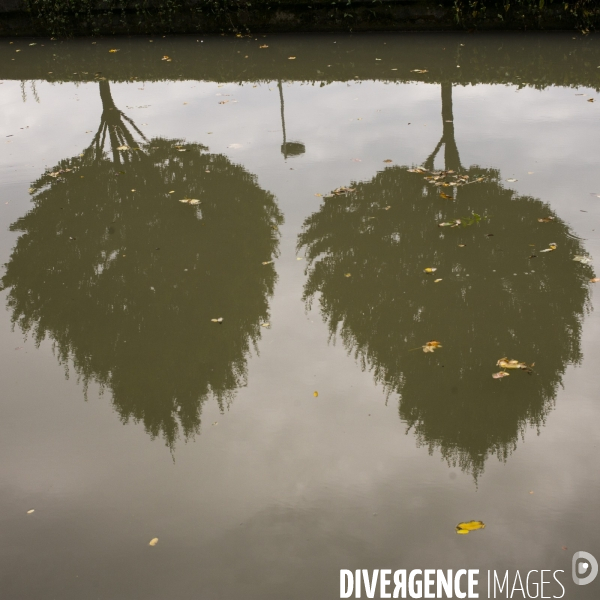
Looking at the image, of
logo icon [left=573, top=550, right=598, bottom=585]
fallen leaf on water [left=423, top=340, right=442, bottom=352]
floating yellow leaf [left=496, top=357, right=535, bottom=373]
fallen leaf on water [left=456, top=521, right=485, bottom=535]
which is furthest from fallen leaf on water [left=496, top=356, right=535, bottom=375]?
logo icon [left=573, top=550, right=598, bottom=585]

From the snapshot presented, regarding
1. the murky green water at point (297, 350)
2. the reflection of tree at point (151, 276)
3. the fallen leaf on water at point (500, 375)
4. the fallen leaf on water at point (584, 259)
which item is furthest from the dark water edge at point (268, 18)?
the fallen leaf on water at point (500, 375)

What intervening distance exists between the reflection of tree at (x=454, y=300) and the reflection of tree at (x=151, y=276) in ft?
2.59

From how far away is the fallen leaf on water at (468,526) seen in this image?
12.1 ft

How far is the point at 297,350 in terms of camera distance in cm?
538

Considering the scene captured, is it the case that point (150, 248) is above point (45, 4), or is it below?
below

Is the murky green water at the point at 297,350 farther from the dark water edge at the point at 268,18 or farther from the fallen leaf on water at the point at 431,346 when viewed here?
the dark water edge at the point at 268,18

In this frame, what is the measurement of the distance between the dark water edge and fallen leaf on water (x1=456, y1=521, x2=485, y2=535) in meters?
14.0

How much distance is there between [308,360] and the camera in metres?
5.25

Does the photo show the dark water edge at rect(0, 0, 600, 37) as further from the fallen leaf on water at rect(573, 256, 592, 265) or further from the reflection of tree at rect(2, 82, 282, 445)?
the fallen leaf on water at rect(573, 256, 592, 265)

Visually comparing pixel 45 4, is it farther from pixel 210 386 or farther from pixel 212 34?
pixel 210 386

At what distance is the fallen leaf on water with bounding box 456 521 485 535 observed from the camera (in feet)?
12.1

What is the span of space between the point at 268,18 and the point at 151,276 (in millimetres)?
12108

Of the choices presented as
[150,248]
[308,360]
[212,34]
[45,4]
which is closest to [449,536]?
[308,360]

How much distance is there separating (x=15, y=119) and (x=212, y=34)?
6922 millimetres
